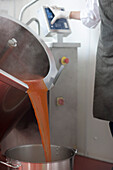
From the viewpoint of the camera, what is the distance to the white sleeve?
204 centimetres

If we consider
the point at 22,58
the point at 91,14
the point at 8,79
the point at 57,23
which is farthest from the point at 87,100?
the point at 8,79

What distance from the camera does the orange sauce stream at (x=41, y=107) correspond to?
1.60 metres

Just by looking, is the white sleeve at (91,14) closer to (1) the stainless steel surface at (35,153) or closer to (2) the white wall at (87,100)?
(2) the white wall at (87,100)

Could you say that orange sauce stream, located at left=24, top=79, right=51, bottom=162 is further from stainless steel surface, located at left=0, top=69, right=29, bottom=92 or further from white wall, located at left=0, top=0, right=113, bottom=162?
white wall, located at left=0, top=0, right=113, bottom=162

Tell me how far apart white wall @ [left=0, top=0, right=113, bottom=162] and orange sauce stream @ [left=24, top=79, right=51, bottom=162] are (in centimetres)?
104

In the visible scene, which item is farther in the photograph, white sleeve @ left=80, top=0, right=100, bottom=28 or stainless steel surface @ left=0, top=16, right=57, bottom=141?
white sleeve @ left=80, top=0, right=100, bottom=28

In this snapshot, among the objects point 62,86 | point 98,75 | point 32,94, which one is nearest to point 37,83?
point 32,94

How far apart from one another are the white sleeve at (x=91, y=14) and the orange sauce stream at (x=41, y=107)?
0.75 m

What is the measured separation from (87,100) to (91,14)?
2.93 feet

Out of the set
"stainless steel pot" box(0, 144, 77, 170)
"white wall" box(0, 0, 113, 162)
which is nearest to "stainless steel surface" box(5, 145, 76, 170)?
"stainless steel pot" box(0, 144, 77, 170)

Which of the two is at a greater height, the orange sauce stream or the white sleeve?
the white sleeve

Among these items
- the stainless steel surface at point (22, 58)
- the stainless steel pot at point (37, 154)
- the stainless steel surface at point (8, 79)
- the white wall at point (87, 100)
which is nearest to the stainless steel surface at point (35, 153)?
the stainless steel pot at point (37, 154)

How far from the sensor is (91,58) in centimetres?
259

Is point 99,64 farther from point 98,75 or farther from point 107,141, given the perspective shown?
point 107,141
